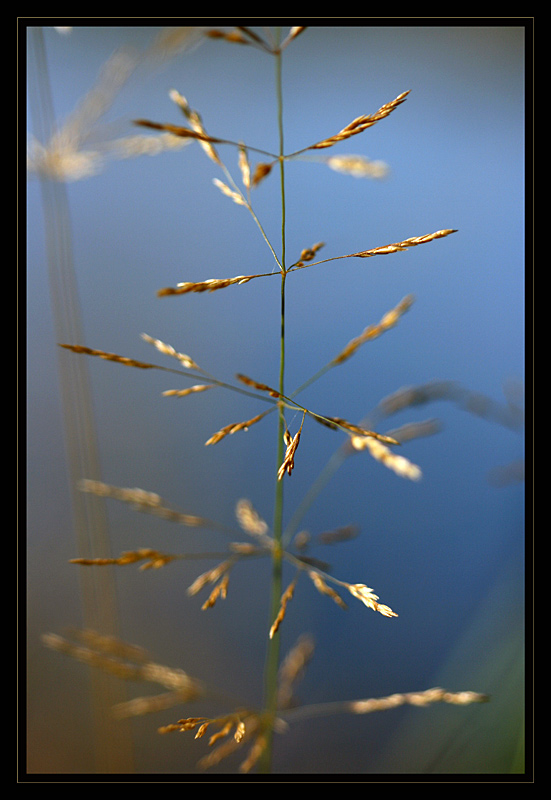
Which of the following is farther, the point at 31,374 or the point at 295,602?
the point at 295,602

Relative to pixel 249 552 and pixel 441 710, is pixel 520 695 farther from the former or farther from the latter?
pixel 249 552

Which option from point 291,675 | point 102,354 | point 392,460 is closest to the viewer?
point 392,460

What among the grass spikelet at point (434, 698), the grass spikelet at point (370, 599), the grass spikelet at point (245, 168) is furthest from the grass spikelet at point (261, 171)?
the grass spikelet at point (434, 698)

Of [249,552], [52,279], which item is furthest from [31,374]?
[249,552]

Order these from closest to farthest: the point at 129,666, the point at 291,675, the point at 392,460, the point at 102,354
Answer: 1. the point at 392,460
2. the point at 102,354
3. the point at 129,666
4. the point at 291,675

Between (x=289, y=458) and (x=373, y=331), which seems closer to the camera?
(x=289, y=458)

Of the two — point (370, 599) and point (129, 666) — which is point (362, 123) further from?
point (129, 666)

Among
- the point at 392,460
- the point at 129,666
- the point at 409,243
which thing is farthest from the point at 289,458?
the point at 129,666

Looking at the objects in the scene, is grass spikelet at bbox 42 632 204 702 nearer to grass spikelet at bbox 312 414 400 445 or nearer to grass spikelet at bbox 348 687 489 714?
grass spikelet at bbox 348 687 489 714
